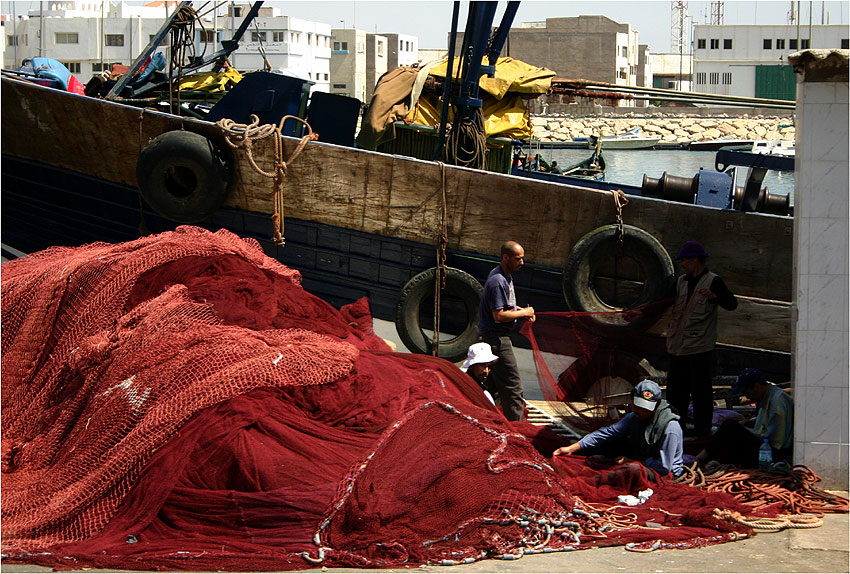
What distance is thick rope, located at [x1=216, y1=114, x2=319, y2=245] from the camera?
9260mm

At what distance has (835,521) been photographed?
5.53m

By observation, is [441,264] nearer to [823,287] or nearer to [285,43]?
[823,287]

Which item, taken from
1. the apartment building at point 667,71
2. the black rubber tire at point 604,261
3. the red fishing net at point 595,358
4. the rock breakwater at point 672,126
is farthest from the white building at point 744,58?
the red fishing net at point 595,358

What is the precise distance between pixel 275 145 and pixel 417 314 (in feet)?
6.87

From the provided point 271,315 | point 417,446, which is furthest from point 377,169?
point 417,446

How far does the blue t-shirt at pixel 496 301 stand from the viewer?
286 inches

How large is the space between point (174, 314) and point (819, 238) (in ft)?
13.0

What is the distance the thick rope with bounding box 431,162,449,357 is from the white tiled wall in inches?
146

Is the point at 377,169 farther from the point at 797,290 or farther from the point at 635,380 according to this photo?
the point at 797,290

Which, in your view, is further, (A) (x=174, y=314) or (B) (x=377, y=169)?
(B) (x=377, y=169)

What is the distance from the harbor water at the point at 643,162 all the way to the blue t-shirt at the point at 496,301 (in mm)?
29643

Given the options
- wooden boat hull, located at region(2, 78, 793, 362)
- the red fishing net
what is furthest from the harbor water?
the red fishing net

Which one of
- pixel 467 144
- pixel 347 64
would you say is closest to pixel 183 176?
pixel 467 144

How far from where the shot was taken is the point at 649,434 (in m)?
6.11
